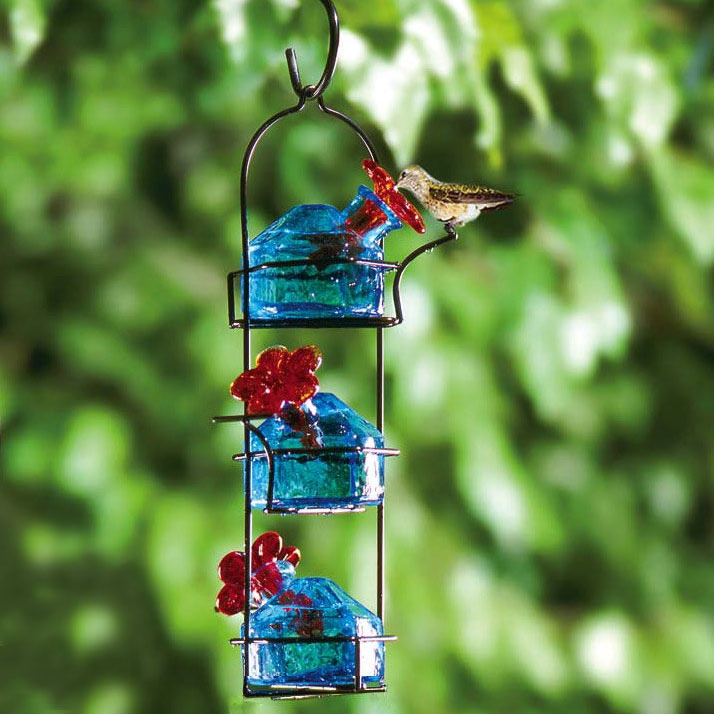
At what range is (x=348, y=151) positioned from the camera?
2096 mm

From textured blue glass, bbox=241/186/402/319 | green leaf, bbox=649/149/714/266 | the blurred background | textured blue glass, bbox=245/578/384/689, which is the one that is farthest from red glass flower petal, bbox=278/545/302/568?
green leaf, bbox=649/149/714/266

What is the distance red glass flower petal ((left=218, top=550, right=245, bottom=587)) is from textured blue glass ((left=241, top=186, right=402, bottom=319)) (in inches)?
8.2

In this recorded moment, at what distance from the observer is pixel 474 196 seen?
1.19 metres

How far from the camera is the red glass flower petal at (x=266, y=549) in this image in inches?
49.9

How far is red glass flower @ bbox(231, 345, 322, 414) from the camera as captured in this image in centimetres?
116

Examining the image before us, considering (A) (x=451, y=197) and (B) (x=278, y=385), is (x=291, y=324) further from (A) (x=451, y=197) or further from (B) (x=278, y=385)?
(A) (x=451, y=197)

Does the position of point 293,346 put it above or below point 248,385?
above

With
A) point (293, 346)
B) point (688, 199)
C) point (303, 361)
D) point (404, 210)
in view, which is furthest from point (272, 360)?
point (688, 199)

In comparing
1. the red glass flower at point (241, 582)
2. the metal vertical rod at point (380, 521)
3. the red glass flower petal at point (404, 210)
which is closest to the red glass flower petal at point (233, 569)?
the red glass flower at point (241, 582)

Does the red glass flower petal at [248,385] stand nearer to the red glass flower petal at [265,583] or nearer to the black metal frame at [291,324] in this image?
the black metal frame at [291,324]

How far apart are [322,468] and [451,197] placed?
244 mm

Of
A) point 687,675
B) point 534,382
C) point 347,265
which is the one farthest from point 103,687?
point 347,265

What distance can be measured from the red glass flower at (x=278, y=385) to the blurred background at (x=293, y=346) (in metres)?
0.69

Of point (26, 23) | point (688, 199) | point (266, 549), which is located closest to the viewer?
point (266, 549)
